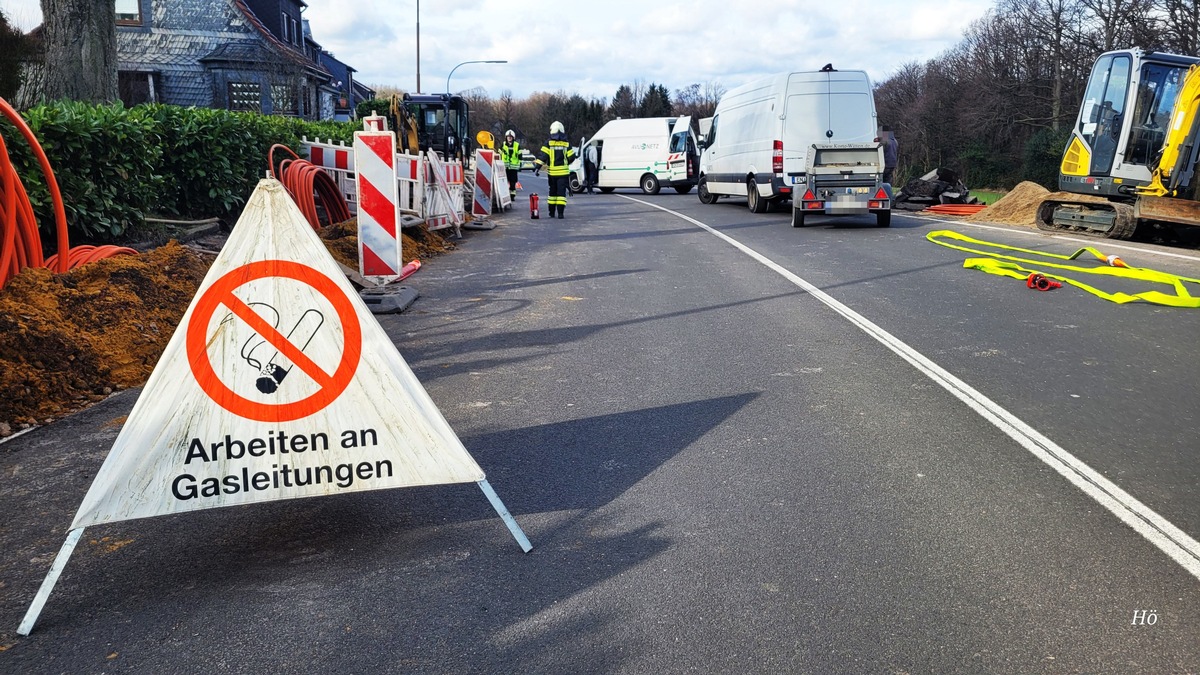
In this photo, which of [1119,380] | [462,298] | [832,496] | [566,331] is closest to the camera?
[832,496]

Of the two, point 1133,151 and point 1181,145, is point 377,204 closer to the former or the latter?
point 1181,145

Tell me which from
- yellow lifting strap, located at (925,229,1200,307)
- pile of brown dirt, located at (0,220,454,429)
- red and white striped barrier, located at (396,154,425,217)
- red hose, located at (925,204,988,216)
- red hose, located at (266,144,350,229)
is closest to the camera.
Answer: pile of brown dirt, located at (0,220,454,429)

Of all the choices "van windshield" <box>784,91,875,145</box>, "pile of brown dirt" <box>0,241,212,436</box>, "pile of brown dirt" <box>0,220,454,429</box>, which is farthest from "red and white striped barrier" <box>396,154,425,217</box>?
"van windshield" <box>784,91,875,145</box>

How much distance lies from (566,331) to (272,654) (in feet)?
18.0

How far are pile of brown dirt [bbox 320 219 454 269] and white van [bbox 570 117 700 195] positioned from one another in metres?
21.4

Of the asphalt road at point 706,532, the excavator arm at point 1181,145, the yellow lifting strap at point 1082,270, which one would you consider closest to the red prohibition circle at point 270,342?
the asphalt road at point 706,532

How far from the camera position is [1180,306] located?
364 inches

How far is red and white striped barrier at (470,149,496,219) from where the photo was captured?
21625 mm

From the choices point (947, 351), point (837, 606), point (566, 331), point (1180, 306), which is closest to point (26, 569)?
point (837, 606)

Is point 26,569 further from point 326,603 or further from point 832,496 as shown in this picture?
point 832,496

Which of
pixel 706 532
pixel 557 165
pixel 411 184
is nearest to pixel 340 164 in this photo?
pixel 411 184

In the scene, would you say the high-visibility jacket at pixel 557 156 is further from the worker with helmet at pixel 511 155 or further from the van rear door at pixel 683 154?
the van rear door at pixel 683 154

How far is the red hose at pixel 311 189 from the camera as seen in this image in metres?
12.1

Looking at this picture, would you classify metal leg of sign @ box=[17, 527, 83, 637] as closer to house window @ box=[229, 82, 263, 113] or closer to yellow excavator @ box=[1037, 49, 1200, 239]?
yellow excavator @ box=[1037, 49, 1200, 239]
